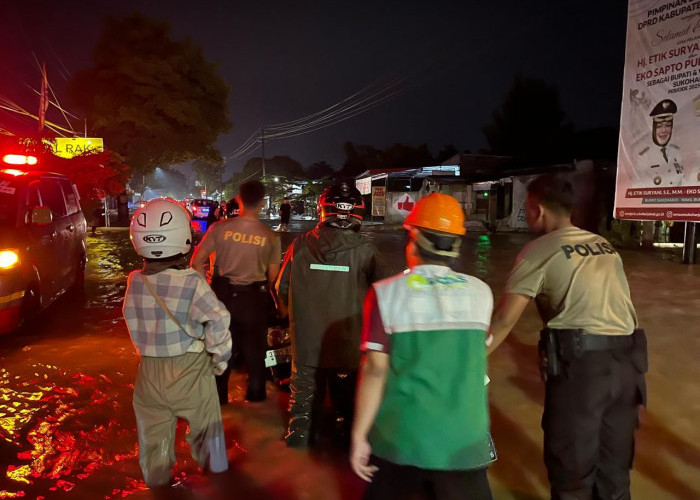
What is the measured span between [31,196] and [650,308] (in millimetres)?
9232

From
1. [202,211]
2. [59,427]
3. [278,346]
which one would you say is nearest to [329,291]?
[278,346]

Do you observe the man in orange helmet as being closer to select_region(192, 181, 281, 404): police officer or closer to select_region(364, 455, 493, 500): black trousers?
select_region(364, 455, 493, 500): black trousers

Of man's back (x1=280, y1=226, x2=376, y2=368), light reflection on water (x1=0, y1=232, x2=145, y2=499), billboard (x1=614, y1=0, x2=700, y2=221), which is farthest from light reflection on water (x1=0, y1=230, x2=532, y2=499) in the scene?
billboard (x1=614, y1=0, x2=700, y2=221)

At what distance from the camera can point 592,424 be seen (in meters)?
2.46

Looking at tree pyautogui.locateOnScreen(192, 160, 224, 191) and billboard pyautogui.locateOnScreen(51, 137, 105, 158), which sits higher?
tree pyautogui.locateOnScreen(192, 160, 224, 191)

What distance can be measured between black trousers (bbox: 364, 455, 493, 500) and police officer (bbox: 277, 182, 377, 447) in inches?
57.8

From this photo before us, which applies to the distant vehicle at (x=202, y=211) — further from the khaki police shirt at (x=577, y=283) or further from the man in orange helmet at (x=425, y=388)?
the man in orange helmet at (x=425, y=388)

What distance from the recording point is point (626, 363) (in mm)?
2506

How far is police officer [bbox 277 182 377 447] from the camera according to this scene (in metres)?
3.32

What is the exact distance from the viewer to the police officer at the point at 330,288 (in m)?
3.32

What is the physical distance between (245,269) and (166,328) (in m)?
1.35

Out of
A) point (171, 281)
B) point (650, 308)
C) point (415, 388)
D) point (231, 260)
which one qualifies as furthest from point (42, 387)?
point (650, 308)

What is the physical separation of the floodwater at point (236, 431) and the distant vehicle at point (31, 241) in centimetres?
60

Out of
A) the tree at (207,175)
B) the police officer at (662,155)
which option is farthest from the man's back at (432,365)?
the tree at (207,175)
